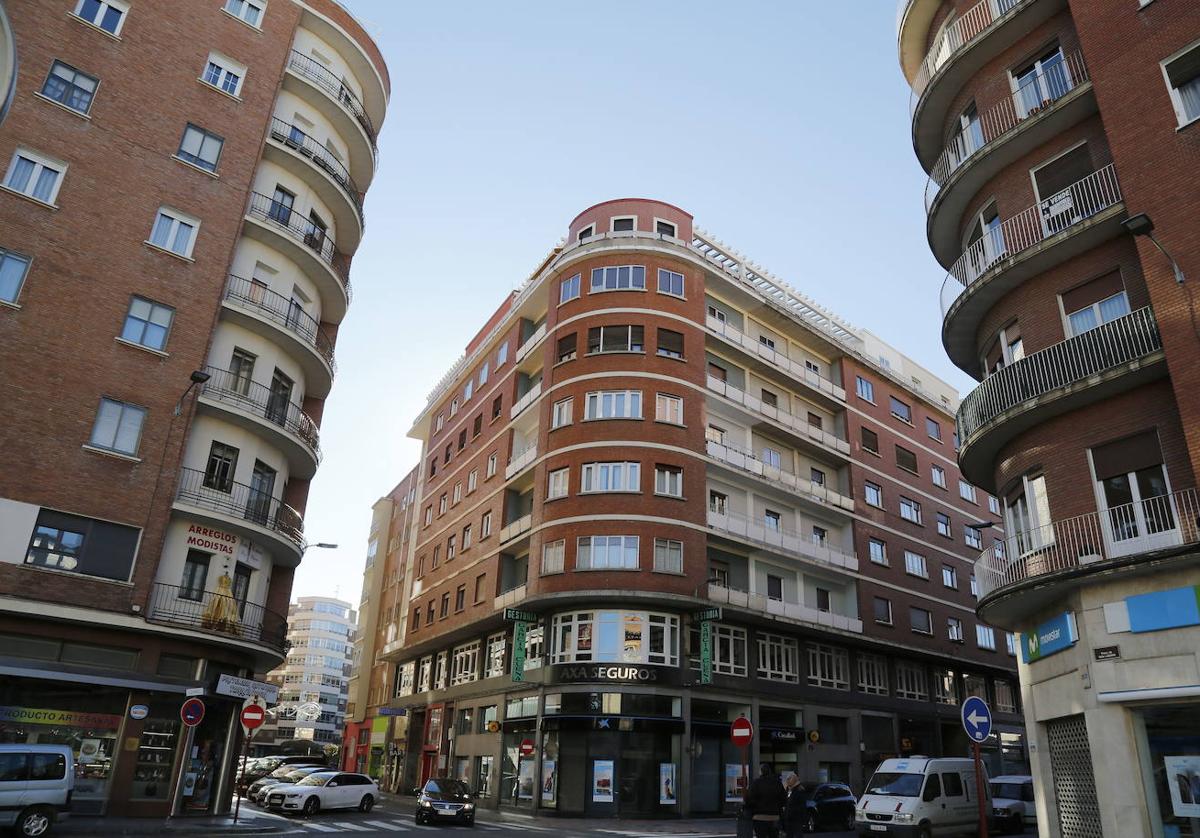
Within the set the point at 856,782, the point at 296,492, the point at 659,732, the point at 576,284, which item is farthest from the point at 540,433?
the point at 856,782

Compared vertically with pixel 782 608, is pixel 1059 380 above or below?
above

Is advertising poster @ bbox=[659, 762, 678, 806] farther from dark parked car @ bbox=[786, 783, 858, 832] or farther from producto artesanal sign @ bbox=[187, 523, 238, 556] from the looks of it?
producto artesanal sign @ bbox=[187, 523, 238, 556]

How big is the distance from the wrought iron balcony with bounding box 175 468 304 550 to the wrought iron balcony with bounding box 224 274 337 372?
5349 mm

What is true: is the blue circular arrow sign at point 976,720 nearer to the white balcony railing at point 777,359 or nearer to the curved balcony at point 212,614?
the curved balcony at point 212,614

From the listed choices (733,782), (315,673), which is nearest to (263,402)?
(733,782)

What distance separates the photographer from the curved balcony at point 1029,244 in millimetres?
16125

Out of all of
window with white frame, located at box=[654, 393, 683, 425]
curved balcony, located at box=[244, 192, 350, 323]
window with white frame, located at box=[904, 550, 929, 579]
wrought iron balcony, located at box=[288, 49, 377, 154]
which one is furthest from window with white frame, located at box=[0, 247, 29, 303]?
window with white frame, located at box=[904, 550, 929, 579]

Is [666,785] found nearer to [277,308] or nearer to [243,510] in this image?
[243,510]

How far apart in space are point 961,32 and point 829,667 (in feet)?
87.6

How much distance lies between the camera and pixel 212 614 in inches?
930

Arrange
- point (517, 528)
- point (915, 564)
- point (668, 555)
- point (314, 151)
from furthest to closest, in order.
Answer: point (915, 564) → point (517, 528) → point (668, 555) → point (314, 151)

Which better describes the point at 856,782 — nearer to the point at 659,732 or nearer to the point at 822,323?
the point at 659,732

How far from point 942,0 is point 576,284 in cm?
1827

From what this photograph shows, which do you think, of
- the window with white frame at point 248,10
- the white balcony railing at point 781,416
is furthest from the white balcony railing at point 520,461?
the window with white frame at point 248,10
